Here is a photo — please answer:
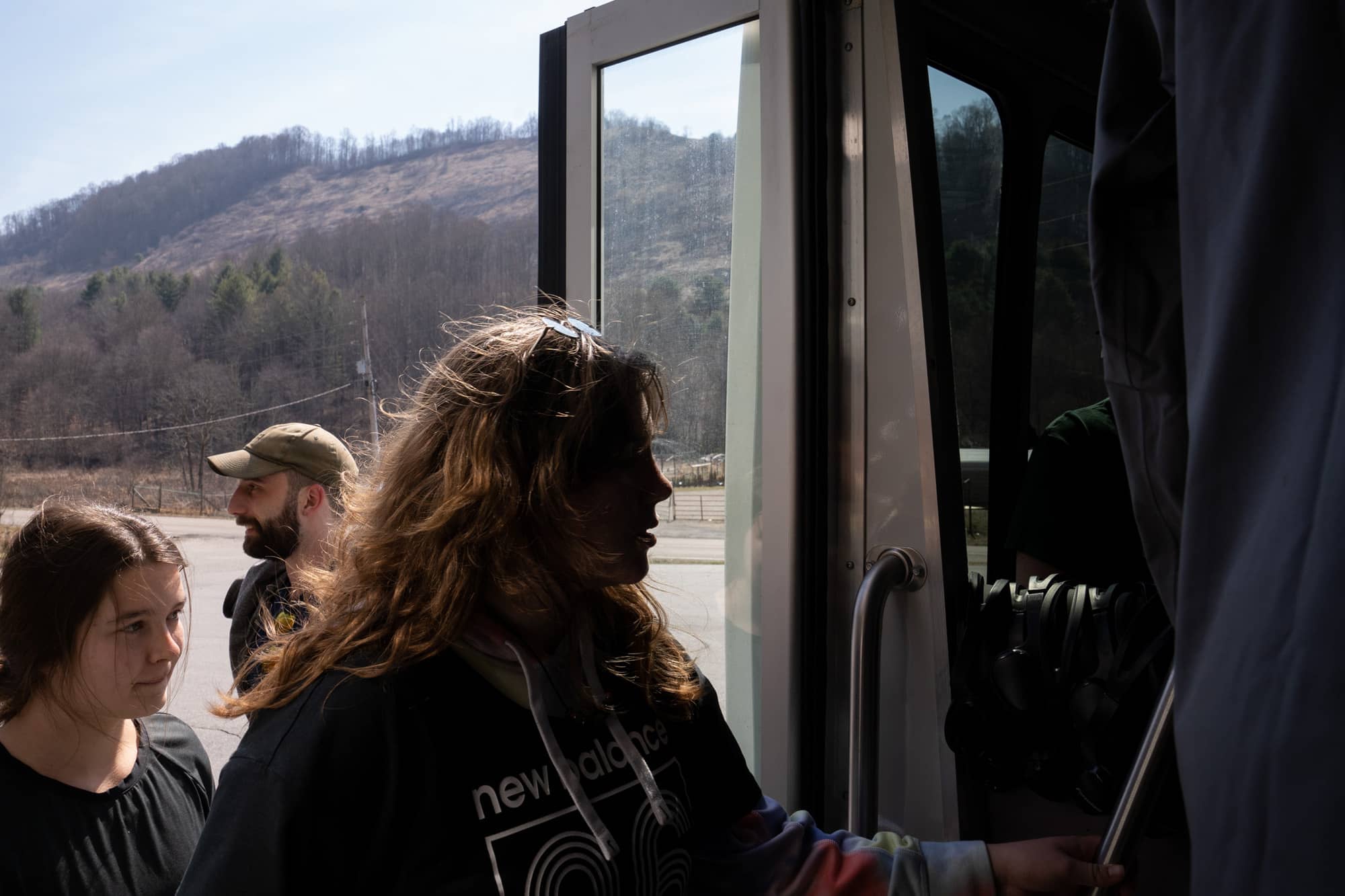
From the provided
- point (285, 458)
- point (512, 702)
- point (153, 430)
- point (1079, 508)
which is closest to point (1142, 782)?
point (512, 702)

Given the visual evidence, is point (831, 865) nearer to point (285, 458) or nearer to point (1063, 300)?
point (1063, 300)

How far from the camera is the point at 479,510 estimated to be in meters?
1.08

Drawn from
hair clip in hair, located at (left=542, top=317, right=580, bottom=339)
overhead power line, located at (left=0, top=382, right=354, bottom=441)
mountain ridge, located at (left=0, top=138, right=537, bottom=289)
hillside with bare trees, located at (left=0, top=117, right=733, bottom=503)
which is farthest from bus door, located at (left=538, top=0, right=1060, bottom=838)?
mountain ridge, located at (left=0, top=138, right=537, bottom=289)

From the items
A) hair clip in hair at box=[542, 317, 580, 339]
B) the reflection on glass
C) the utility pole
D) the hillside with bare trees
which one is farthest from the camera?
the hillside with bare trees

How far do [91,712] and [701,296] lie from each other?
122 cm

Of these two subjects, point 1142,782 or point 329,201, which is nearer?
point 1142,782

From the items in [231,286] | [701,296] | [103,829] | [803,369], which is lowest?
[103,829]

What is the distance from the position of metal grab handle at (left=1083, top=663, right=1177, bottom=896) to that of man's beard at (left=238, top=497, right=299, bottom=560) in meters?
2.34

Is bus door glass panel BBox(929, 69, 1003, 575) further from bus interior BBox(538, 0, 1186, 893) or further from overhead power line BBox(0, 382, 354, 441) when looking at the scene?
overhead power line BBox(0, 382, 354, 441)

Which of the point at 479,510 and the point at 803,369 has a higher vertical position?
the point at 803,369

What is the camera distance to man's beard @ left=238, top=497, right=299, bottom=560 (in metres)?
2.88

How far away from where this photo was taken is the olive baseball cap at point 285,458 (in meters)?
2.89

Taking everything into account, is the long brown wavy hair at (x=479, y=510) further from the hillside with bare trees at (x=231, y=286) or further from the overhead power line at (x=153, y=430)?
the overhead power line at (x=153, y=430)

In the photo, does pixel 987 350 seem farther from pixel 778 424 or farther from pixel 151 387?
pixel 151 387
